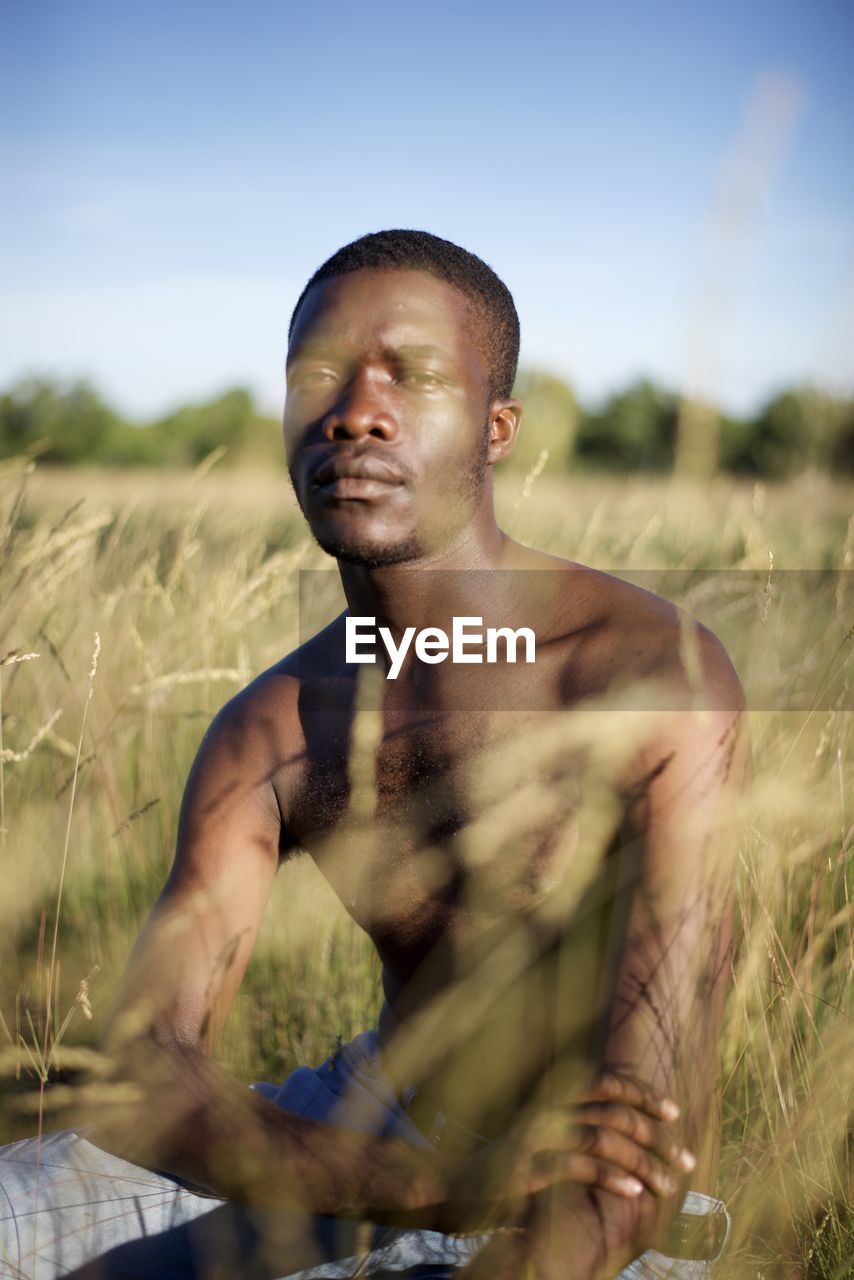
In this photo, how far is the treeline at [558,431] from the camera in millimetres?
1254

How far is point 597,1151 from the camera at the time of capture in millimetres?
1094

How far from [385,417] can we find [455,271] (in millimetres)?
344

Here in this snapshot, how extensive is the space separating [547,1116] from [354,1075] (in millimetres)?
677

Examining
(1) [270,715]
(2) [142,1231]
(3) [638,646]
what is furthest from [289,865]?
(3) [638,646]

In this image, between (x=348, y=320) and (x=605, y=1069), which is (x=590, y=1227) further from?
(x=348, y=320)

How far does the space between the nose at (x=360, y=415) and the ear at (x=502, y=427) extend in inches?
9.6

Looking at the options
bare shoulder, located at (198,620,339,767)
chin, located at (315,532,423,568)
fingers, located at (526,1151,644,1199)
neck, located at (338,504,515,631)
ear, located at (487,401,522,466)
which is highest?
ear, located at (487,401,522,466)

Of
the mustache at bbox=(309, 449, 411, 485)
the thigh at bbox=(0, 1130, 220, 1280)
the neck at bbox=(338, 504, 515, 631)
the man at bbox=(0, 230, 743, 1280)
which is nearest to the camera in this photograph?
the man at bbox=(0, 230, 743, 1280)

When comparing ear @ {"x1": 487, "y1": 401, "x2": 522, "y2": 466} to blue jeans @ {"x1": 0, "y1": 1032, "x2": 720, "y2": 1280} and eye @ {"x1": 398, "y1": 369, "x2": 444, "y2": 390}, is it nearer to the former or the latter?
eye @ {"x1": 398, "y1": 369, "x2": 444, "y2": 390}

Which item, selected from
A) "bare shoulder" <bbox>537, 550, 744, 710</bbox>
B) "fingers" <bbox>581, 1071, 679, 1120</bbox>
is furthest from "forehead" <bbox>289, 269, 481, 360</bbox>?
"fingers" <bbox>581, 1071, 679, 1120</bbox>

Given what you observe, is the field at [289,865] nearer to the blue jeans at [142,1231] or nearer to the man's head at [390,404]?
the blue jeans at [142,1231]

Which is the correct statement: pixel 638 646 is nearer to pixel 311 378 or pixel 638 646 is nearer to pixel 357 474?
pixel 357 474

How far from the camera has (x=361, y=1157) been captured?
1.30 meters
